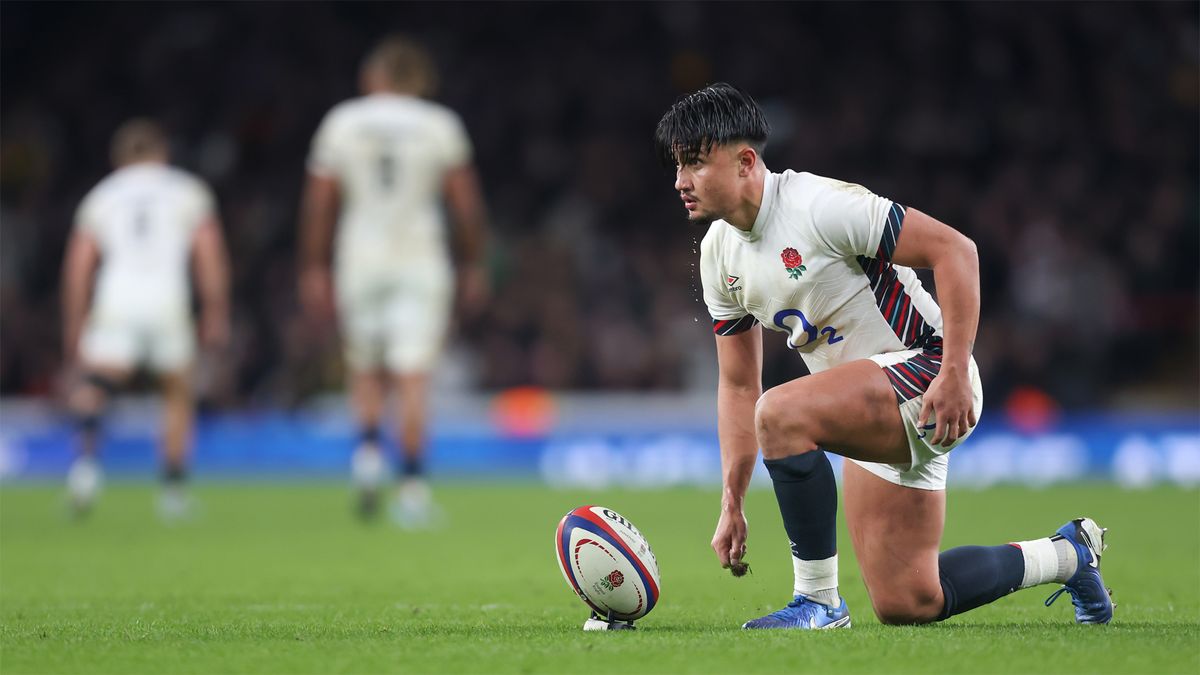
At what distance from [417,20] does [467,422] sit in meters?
7.67

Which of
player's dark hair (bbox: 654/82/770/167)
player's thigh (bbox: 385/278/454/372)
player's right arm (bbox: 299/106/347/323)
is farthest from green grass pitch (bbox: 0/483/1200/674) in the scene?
player's right arm (bbox: 299/106/347/323)

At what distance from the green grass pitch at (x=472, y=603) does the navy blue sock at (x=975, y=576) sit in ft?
0.27

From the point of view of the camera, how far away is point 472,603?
5215 millimetres

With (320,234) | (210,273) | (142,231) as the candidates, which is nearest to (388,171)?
(320,234)

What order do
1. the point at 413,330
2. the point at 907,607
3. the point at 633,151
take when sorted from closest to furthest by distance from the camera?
the point at 907,607 < the point at 413,330 < the point at 633,151

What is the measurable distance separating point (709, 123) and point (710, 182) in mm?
157

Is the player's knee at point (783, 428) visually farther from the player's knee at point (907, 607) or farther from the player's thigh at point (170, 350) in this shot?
the player's thigh at point (170, 350)

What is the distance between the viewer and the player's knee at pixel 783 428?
4.12 metres

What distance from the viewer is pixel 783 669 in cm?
347

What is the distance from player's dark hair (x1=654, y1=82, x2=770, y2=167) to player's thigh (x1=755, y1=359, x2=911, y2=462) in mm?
668

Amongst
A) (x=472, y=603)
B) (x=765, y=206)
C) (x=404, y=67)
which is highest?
(x=404, y=67)

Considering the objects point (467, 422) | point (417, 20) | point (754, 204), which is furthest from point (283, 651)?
point (417, 20)

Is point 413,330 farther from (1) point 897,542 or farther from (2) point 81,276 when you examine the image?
(1) point 897,542

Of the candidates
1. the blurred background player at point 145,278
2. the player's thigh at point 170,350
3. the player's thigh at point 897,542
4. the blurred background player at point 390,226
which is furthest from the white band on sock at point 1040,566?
the player's thigh at point 170,350
